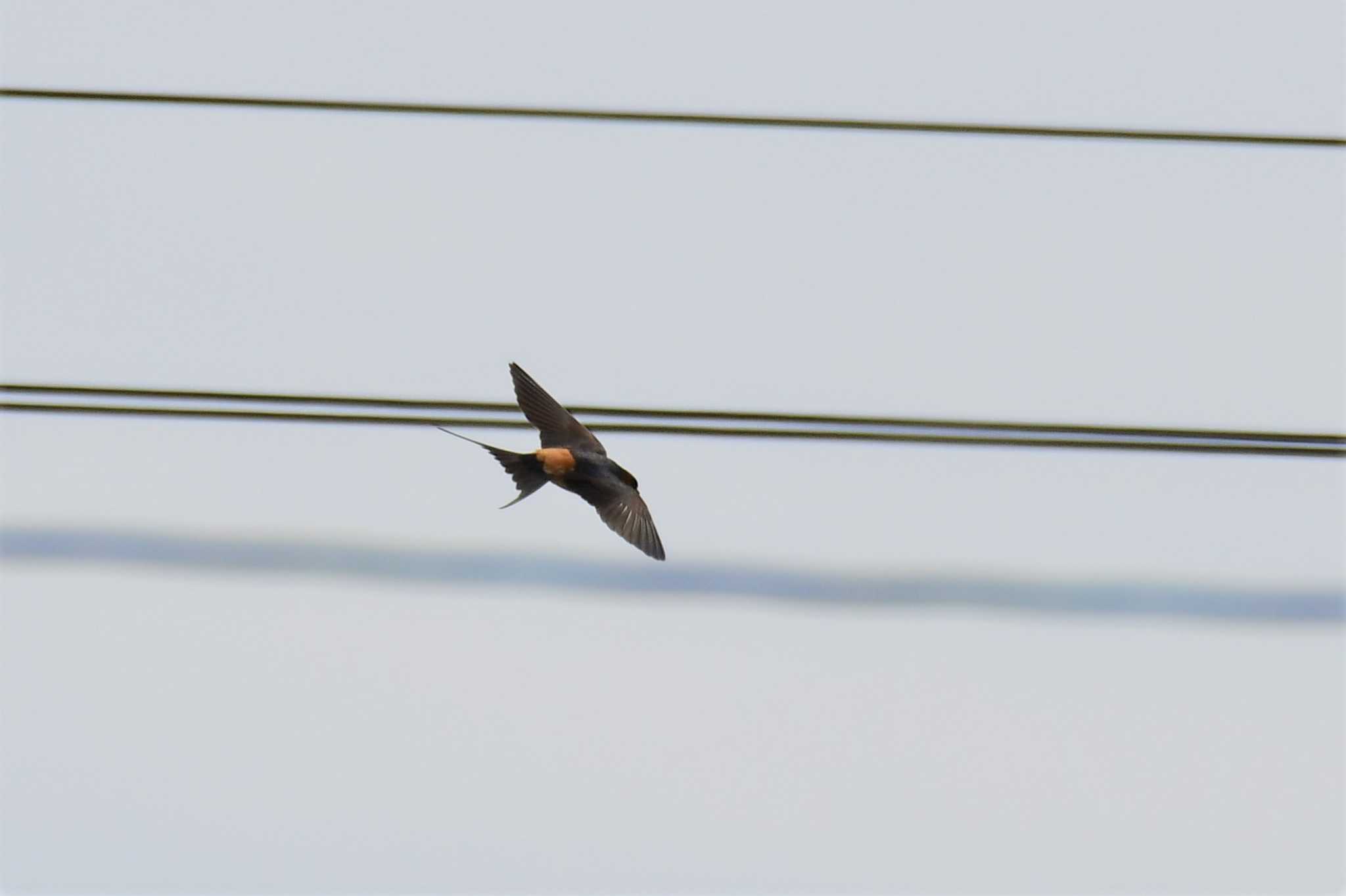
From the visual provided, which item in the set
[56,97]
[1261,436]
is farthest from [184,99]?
[1261,436]

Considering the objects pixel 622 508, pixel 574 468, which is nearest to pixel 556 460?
pixel 574 468

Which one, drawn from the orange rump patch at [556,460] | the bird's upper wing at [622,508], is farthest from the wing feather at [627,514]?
the orange rump patch at [556,460]

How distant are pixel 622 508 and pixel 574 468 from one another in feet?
0.61

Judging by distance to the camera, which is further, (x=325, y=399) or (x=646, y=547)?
(x=646, y=547)

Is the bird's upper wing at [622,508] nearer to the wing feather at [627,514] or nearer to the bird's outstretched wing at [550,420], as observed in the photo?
the wing feather at [627,514]

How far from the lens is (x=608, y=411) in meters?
3.59

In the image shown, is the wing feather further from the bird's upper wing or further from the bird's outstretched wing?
the bird's outstretched wing

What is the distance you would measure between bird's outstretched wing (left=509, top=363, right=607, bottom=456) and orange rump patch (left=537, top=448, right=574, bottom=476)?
0.03m

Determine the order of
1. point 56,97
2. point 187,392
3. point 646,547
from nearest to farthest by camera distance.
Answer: point 187,392 → point 646,547 → point 56,97

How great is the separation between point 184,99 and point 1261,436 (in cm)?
302

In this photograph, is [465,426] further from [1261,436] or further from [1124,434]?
[1261,436]

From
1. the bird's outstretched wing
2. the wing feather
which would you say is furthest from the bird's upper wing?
the bird's outstretched wing

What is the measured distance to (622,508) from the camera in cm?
397

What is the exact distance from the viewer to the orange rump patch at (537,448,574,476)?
3.87m
